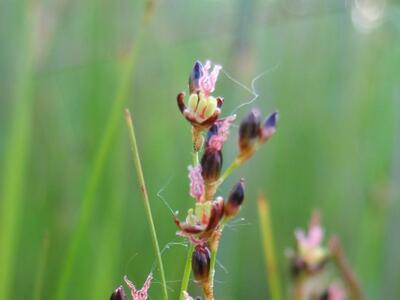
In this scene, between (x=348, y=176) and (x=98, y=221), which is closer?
(x=98, y=221)

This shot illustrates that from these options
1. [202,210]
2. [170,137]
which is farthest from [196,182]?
[170,137]

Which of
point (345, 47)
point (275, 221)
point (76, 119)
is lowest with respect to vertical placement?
point (275, 221)

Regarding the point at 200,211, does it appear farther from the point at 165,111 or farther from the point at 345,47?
the point at 165,111

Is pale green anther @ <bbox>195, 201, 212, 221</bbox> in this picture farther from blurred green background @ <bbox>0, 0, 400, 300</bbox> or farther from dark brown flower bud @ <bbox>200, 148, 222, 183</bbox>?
blurred green background @ <bbox>0, 0, 400, 300</bbox>

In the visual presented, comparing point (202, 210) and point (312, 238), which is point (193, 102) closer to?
point (202, 210)

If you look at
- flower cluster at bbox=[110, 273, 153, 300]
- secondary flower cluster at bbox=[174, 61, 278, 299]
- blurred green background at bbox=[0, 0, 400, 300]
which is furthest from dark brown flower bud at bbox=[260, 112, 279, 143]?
blurred green background at bbox=[0, 0, 400, 300]

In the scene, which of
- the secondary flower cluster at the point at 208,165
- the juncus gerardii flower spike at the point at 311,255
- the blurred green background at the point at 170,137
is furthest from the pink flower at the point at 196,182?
the juncus gerardii flower spike at the point at 311,255

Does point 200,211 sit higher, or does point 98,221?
point 200,211

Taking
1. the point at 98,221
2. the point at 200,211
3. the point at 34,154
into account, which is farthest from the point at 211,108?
the point at 34,154
